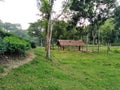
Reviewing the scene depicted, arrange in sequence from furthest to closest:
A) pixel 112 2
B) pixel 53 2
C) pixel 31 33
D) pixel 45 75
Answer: pixel 31 33 → pixel 112 2 → pixel 53 2 → pixel 45 75

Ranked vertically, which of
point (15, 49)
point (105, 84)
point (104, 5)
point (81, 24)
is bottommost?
point (105, 84)

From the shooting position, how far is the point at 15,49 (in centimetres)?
1276

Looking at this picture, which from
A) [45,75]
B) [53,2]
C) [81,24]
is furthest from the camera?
[81,24]

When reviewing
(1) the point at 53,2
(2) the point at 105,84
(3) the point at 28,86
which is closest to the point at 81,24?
(1) the point at 53,2

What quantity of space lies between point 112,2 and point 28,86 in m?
32.3

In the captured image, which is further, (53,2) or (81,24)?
(81,24)

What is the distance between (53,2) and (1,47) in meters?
9.68

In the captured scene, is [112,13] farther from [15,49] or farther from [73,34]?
[15,49]

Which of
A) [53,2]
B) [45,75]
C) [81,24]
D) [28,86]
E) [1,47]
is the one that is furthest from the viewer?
[81,24]

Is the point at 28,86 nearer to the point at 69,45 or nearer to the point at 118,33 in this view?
the point at 118,33

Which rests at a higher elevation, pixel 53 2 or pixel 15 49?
pixel 53 2

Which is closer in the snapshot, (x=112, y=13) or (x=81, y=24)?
(x=112, y=13)

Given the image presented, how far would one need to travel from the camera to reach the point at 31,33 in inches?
2515

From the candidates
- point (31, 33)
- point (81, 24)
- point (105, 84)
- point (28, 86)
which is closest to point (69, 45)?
point (81, 24)
